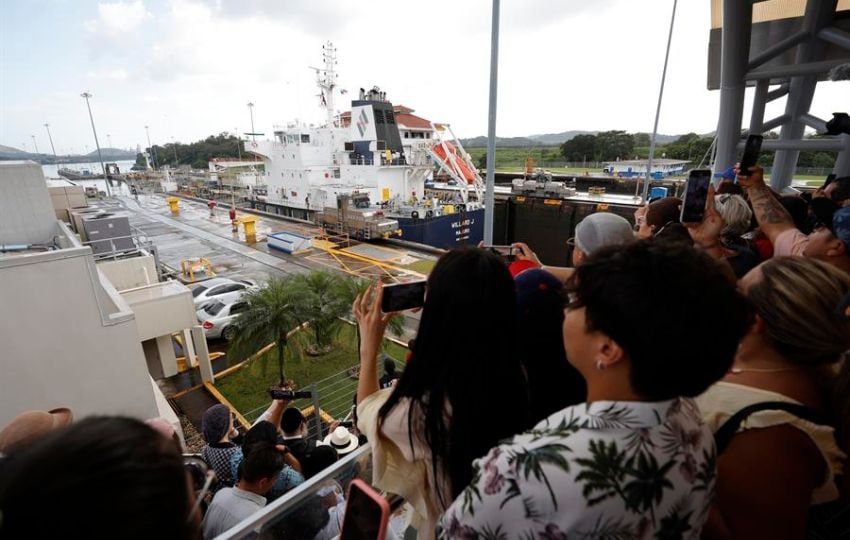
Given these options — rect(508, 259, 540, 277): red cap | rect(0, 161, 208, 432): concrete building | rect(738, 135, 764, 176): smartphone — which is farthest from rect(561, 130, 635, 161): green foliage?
rect(508, 259, 540, 277): red cap

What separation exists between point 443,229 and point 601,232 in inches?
747

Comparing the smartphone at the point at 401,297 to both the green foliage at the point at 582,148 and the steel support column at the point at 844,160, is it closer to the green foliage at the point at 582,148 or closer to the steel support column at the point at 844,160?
the steel support column at the point at 844,160

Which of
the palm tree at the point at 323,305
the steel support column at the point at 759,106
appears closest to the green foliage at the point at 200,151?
the palm tree at the point at 323,305

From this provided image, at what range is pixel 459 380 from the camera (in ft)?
4.36

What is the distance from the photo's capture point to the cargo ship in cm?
2105

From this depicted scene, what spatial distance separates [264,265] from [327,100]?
1642 centimetres

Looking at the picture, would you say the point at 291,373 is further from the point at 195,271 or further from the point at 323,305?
the point at 195,271

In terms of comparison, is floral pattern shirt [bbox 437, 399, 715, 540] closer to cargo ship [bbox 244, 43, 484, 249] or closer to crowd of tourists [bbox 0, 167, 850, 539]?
crowd of tourists [bbox 0, 167, 850, 539]

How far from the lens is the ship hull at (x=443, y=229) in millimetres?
20609

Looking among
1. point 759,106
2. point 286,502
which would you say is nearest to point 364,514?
point 286,502

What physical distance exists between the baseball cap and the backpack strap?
111cm

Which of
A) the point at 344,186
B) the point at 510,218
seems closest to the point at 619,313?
the point at 510,218

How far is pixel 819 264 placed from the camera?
139cm

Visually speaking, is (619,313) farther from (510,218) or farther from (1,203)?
(510,218)
